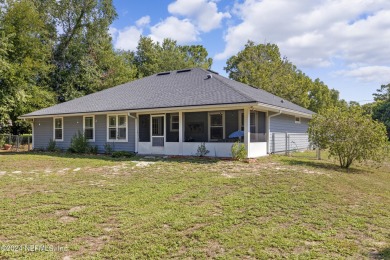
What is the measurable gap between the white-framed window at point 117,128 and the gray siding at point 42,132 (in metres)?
4.98

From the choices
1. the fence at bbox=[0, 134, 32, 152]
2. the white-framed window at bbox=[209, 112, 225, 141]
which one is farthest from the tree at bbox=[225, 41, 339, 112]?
the fence at bbox=[0, 134, 32, 152]

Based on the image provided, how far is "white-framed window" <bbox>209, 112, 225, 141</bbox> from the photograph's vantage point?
47.7 feet

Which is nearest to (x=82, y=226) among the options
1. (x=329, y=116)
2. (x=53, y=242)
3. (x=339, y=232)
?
(x=53, y=242)

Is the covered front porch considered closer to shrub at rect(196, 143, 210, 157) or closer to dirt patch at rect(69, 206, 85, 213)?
shrub at rect(196, 143, 210, 157)

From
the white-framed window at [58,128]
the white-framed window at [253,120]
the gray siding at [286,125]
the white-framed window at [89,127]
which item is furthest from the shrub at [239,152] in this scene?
the white-framed window at [58,128]

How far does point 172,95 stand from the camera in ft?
49.9

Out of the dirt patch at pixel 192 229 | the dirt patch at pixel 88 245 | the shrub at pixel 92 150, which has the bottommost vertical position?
the dirt patch at pixel 88 245

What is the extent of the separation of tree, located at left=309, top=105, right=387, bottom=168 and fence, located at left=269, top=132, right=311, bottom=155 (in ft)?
12.2

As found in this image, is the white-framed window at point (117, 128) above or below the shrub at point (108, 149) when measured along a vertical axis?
above

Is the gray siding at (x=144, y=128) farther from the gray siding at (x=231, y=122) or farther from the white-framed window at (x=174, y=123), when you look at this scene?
the gray siding at (x=231, y=122)

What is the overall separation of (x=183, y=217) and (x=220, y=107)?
786 cm

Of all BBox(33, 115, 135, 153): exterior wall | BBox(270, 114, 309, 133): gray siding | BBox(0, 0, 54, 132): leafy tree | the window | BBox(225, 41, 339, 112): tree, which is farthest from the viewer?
BBox(225, 41, 339, 112): tree

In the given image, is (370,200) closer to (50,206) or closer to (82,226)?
(82,226)

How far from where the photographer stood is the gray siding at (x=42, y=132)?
61.3 feet
